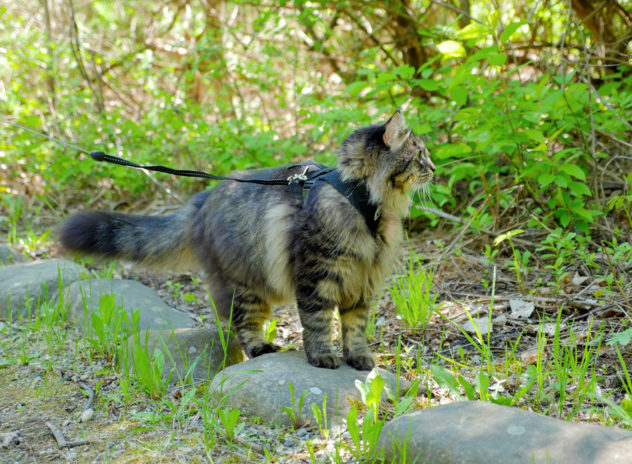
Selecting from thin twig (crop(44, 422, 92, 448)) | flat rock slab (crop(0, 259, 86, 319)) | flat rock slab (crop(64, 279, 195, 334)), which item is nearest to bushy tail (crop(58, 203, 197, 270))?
flat rock slab (crop(64, 279, 195, 334))

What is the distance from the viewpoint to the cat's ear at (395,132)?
2495mm

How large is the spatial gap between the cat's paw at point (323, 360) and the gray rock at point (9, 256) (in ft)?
10.9

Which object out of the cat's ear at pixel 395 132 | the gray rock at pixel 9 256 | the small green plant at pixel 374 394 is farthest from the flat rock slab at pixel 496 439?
the gray rock at pixel 9 256

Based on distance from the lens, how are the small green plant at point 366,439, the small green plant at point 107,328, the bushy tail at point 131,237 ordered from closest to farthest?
the small green plant at point 366,439, the small green plant at point 107,328, the bushy tail at point 131,237

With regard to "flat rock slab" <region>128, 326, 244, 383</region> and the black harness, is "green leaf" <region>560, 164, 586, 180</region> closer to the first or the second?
the black harness

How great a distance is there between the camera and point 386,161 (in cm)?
258

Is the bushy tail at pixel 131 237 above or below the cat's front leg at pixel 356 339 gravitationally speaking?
above

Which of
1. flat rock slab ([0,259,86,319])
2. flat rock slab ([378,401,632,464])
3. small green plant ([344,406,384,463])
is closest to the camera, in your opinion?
flat rock slab ([378,401,632,464])

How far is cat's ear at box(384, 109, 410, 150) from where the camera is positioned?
249 centimetres

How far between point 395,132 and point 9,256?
3782 millimetres

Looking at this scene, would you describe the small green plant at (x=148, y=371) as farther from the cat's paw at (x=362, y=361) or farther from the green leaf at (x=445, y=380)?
the green leaf at (x=445, y=380)

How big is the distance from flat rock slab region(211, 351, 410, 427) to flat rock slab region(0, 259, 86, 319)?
5.42 ft

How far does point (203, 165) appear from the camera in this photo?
620 centimetres

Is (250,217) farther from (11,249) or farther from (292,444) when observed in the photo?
(11,249)
